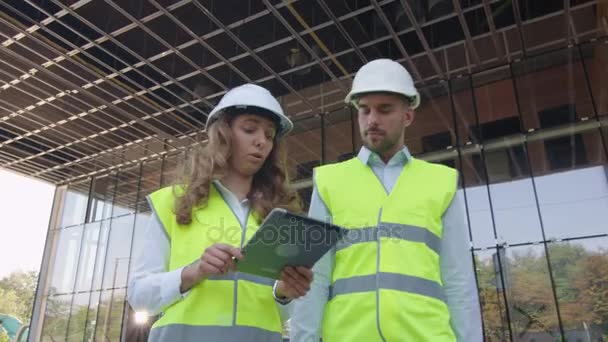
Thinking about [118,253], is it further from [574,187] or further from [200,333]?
[200,333]

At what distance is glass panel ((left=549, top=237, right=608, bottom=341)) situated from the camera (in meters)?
7.95

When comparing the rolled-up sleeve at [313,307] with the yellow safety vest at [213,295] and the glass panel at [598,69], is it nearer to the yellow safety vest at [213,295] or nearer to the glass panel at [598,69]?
the yellow safety vest at [213,295]

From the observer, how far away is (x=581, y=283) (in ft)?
27.1

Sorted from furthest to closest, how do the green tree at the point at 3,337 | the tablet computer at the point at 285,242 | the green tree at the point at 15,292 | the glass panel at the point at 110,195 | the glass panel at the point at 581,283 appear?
the green tree at the point at 15,292 → the green tree at the point at 3,337 → the glass panel at the point at 110,195 → the glass panel at the point at 581,283 → the tablet computer at the point at 285,242

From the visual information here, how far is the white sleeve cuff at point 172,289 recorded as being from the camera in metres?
1.65

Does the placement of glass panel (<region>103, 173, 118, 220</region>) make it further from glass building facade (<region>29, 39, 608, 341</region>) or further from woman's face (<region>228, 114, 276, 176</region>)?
woman's face (<region>228, 114, 276, 176</region>)

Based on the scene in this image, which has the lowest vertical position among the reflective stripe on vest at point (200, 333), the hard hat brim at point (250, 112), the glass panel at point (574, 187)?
the reflective stripe on vest at point (200, 333)

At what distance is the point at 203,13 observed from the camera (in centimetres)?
909

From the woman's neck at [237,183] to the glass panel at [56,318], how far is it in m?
17.1

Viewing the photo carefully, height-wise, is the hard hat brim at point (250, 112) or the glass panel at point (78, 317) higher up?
the glass panel at point (78, 317)

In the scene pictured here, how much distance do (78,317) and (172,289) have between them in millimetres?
16711

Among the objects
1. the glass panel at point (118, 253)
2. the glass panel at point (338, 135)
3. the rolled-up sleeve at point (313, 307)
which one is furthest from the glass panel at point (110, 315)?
the rolled-up sleeve at point (313, 307)

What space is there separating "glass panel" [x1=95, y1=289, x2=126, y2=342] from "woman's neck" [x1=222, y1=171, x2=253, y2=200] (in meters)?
14.2

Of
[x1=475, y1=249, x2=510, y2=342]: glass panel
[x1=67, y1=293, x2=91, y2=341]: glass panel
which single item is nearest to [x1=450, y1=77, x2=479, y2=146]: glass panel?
[x1=475, y1=249, x2=510, y2=342]: glass panel
